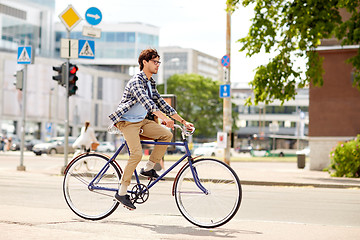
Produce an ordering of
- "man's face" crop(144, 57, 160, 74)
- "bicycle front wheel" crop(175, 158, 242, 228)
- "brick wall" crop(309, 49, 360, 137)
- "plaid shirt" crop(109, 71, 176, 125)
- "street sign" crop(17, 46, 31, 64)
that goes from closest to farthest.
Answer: "bicycle front wheel" crop(175, 158, 242, 228)
"plaid shirt" crop(109, 71, 176, 125)
"man's face" crop(144, 57, 160, 74)
"street sign" crop(17, 46, 31, 64)
"brick wall" crop(309, 49, 360, 137)

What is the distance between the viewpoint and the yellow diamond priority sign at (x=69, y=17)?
1854 cm

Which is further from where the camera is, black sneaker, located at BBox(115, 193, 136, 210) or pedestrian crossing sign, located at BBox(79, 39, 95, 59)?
pedestrian crossing sign, located at BBox(79, 39, 95, 59)

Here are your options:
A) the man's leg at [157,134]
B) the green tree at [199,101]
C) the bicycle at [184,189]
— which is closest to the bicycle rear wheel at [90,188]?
the bicycle at [184,189]

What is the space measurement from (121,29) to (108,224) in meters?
91.6

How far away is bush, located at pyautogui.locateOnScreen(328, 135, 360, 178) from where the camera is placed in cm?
1972

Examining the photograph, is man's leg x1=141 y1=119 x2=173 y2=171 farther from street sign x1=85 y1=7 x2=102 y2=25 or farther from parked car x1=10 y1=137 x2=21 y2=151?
parked car x1=10 y1=137 x2=21 y2=151

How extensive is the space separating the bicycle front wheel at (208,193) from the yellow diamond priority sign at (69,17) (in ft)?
41.9

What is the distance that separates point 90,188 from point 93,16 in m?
12.4

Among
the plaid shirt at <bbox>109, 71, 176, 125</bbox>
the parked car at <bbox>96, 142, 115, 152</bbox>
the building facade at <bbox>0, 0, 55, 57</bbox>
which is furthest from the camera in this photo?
the building facade at <bbox>0, 0, 55, 57</bbox>

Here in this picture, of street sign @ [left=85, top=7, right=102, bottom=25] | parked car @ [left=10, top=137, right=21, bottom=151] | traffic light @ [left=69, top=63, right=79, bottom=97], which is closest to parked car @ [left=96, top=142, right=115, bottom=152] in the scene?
parked car @ [left=10, top=137, right=21, bottom=151]

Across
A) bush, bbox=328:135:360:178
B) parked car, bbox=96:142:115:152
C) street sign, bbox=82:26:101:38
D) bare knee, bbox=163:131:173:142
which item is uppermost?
street sign, bbox=82:26:101:38

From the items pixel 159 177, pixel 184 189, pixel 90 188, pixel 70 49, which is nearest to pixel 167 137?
pixel 159 177

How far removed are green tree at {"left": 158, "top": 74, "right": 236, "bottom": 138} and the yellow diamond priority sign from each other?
2464 inches

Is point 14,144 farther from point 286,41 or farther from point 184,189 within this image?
point 184,189
